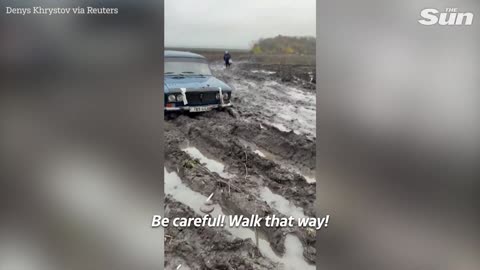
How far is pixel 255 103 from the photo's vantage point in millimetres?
1793

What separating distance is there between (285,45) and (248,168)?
68 centimetres

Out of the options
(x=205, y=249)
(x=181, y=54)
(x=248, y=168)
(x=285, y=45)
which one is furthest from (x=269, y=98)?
(x=205, y=249)

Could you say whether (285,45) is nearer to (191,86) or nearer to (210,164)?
(191,86)

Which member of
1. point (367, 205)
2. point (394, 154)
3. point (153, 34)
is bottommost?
point (367, 205)

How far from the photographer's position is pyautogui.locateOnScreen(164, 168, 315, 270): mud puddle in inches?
69.2

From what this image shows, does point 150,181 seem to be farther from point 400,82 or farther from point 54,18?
point 400,82

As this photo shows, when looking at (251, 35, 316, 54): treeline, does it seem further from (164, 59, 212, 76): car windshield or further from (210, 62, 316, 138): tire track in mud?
(164, 59, 212, 76): car windshield

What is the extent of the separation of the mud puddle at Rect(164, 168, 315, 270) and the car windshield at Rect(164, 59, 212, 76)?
516mm

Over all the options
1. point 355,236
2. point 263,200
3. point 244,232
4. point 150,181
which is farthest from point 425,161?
point 150,181

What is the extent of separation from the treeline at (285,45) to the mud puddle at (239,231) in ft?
2.63

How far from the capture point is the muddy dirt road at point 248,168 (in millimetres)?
1760

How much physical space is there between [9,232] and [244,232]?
1224mm

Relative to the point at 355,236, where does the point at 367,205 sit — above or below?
above

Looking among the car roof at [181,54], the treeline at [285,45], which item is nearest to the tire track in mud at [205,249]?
the car roof at [181,54]
